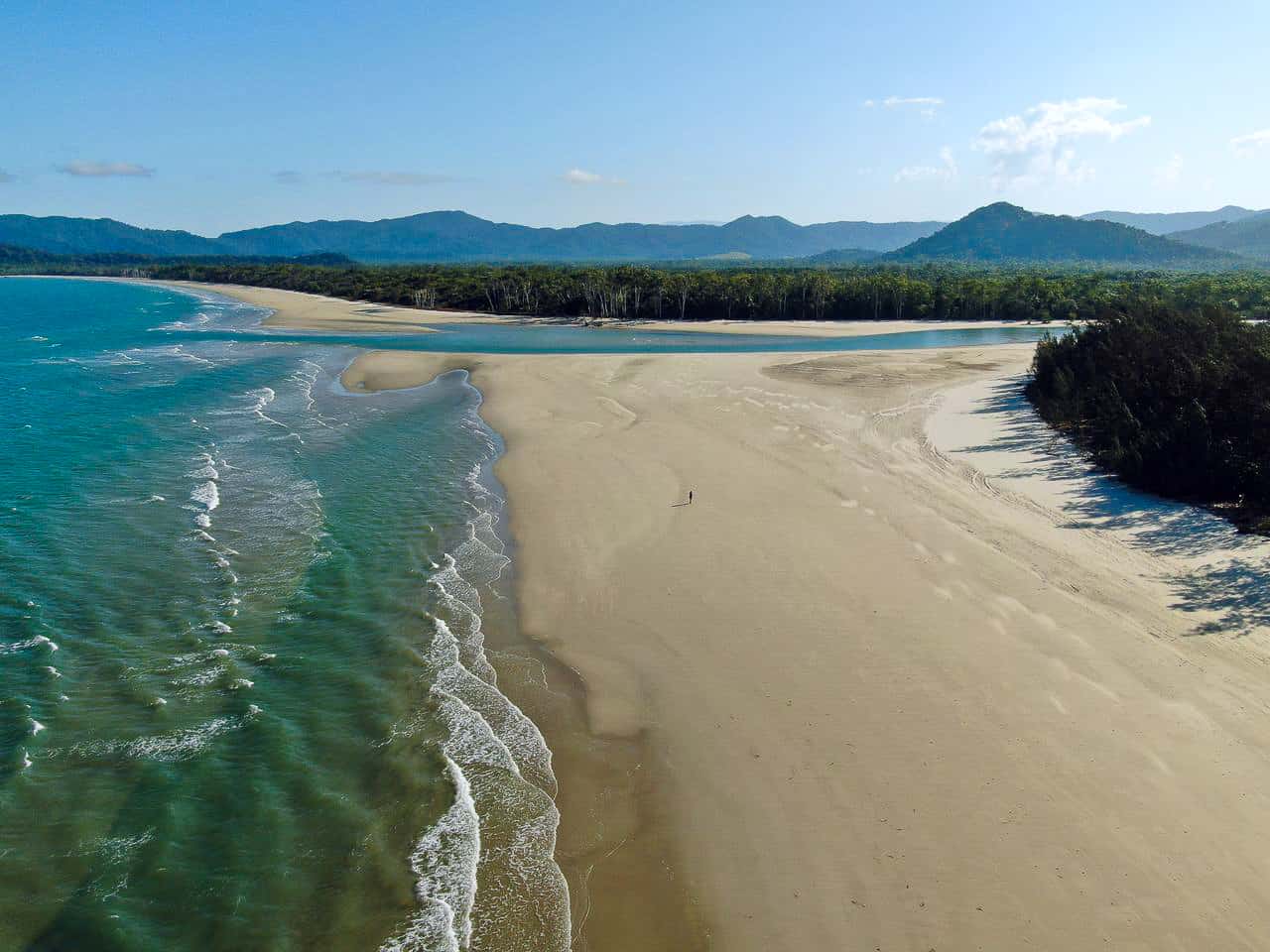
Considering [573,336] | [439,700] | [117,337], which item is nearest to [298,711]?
[439,700]

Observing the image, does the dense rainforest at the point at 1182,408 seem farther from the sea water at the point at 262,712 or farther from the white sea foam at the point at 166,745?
the white sea foam at the point at 166,745

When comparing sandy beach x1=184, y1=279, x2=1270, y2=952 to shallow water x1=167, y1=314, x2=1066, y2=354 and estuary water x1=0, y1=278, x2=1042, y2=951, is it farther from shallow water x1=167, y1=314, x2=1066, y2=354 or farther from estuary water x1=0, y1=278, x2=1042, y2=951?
shallow water x1=167, y1=314, x2=1066, y2=354

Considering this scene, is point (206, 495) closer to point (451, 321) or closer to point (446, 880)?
point (446, 880)

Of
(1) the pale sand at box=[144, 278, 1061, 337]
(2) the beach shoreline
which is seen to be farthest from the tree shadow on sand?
(1) the pale sand at box=[144, 278, 1061, 337]

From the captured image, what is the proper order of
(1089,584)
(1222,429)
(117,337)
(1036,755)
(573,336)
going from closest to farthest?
(1036,755), (1089,584), (1222,429), (117,337), (573,336)

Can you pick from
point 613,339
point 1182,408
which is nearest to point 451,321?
point 613,339

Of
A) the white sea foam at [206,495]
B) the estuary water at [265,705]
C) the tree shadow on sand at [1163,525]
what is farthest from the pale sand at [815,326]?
the white sea foam at [206,495]

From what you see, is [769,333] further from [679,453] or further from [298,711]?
[298,711]
